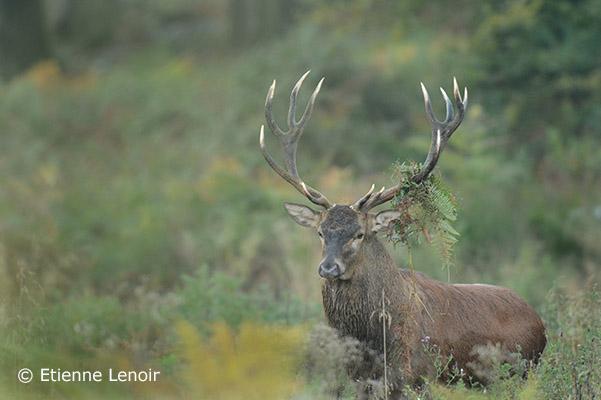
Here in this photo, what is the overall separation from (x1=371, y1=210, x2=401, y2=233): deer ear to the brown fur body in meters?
0.11

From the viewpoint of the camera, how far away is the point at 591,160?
55.5 ft

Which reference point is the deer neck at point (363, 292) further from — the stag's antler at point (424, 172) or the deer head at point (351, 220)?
the stag's antler at point (424, 172)

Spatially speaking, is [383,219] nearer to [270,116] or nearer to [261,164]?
[270,116]

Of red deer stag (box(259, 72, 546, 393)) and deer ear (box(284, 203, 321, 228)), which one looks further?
deer ear (box(284, 203, 321, 228))

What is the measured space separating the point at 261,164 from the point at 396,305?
9.59 metres

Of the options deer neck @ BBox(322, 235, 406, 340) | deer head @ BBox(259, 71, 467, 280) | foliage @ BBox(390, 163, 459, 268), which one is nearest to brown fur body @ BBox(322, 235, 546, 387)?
deer neck @ BBox(322, 235, 406, 340)

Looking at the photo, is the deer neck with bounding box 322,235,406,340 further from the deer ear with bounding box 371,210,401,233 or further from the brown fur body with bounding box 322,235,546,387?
the deer ear with bounding box 371,210,401,233

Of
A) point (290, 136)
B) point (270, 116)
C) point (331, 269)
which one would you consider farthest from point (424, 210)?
point (270, 116)

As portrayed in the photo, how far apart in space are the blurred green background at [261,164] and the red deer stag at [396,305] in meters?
0.45

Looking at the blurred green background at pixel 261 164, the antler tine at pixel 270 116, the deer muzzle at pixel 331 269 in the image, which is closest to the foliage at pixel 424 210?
the blurred green background at pixel 261 164

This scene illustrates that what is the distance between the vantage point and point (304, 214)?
9.23 meters

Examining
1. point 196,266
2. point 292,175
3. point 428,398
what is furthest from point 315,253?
point 428,398

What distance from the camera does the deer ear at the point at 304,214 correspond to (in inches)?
360

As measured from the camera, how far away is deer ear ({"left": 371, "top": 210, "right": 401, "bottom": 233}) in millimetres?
8742
